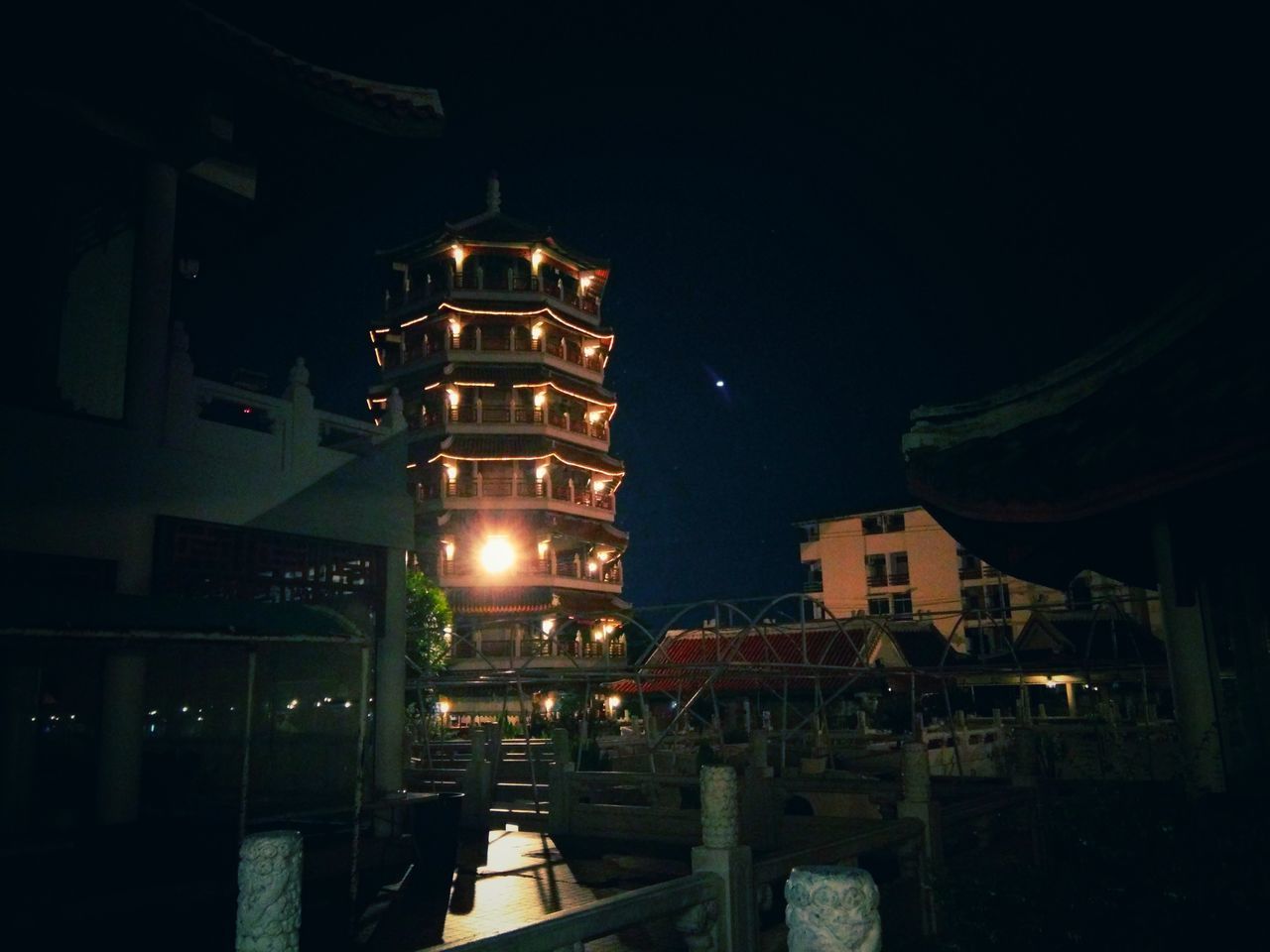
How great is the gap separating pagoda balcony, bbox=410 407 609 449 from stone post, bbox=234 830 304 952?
1994 inches

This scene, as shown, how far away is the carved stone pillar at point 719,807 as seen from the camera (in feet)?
22.1

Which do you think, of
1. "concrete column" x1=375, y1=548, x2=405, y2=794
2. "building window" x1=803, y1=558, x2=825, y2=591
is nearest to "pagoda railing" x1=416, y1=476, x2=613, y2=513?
"building window" x1=803, y1=558, x2=825, y2=591

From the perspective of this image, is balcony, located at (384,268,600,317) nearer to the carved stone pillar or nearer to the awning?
the awning

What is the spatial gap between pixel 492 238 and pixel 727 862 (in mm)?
52504

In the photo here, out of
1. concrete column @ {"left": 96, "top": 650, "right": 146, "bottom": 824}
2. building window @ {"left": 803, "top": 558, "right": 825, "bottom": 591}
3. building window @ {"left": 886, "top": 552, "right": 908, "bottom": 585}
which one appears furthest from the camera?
building window @ {"left": 803, "top": 558, "right": 825, "bottom": 591}

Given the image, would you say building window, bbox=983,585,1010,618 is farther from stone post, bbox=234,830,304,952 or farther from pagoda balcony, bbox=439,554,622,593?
stone post, bbox=234,830,304,952

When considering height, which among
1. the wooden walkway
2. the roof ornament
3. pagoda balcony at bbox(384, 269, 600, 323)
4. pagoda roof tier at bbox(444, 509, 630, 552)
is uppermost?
the roof ornament

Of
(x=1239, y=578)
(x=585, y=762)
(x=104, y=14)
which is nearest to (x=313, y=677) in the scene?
(x=585, y=762)

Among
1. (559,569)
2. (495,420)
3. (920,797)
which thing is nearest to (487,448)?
(495,420)

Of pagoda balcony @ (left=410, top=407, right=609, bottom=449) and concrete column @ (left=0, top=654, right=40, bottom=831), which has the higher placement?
pagoda balcony @ (left=410, top=407, right=609, bottom=449)

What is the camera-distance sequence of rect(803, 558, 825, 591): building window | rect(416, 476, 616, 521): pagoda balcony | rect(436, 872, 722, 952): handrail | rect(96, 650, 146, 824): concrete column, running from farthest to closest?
1. rect(803, 558, 825, 591): building window
2. rect(416, 476, 616, 521): pagoda balcony
3. rect(96, 650, 146, 824): concrete column
4. rect(436, 872, 722, 952): handrail

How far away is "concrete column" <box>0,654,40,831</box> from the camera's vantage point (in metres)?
11.2

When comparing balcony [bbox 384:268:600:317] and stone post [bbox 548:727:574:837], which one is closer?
stone post [bbox 548:727:574:837]

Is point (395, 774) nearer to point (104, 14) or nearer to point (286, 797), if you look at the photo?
point (286, 797)
